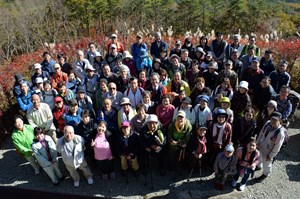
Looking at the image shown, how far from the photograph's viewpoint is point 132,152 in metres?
5.37

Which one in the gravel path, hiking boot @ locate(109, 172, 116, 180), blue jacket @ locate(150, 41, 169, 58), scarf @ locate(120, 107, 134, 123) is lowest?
the gravel path

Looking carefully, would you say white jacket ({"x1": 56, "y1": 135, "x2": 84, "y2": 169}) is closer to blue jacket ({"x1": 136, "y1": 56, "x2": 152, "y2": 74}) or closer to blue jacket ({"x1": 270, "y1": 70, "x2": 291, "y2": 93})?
blue jacket ({"x1": 136, "y1": 56, "x2": 152, "y2": 74})

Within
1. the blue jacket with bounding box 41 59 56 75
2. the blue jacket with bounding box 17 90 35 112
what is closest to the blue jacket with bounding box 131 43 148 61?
the blue jacket with bounding box 41 59 56 75

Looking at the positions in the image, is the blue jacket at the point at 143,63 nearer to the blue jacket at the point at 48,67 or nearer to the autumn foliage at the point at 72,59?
the blue jacket at the point at 48,67

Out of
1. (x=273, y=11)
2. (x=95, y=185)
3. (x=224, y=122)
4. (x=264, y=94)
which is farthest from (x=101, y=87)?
(x=273, y=11)

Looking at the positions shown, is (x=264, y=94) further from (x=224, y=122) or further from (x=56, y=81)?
(x=56, y=81)

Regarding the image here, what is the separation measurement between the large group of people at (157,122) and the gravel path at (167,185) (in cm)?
17

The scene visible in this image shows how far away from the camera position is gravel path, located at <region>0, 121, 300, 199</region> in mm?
5383

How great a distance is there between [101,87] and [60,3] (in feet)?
56.9

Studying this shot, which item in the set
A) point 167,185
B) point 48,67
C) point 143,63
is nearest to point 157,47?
point 143,63

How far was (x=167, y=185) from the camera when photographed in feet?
18.6

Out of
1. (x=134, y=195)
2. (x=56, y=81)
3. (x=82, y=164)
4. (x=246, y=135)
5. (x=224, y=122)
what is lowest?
(x=134, y=195)

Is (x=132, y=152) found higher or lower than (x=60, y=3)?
lower

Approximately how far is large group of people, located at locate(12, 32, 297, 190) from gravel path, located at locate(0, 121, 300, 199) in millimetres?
175
